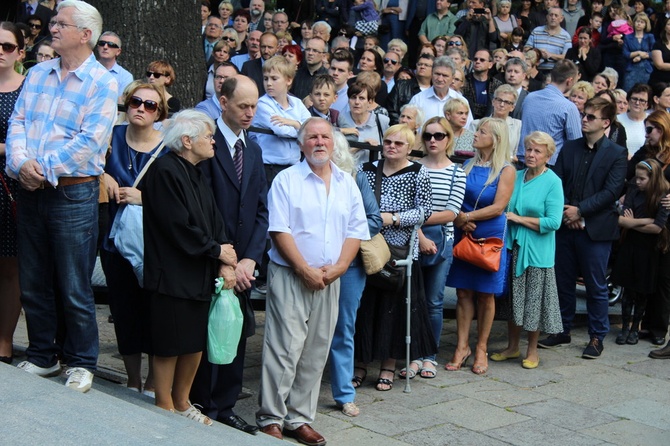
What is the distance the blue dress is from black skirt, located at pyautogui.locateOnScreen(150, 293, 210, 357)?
3056 millimetres

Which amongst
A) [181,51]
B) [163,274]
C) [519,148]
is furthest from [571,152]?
[163,274]

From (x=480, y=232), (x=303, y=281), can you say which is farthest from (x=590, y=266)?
(x=303, y=281)

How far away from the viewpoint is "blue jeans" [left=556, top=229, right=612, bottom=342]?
8.93 m

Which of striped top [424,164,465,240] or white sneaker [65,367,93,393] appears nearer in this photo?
white sneaker [65,367,93,393]

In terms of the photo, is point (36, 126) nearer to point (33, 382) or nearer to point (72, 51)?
point (72, 51)

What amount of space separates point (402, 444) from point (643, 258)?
153 inches

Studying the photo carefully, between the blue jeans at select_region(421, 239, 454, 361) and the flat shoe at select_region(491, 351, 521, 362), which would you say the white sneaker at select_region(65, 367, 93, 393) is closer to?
the blue jeans at select_region(421, 239, 454, 361)

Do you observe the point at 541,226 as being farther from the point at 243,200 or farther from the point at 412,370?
the point at 243,200

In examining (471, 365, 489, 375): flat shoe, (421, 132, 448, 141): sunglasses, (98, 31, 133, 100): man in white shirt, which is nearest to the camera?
(421, 132, 448, 141): sunglasses

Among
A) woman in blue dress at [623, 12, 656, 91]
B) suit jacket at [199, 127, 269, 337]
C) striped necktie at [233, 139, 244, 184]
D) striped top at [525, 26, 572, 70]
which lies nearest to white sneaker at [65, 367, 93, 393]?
suit jacket at [199, 127, 269, 337]

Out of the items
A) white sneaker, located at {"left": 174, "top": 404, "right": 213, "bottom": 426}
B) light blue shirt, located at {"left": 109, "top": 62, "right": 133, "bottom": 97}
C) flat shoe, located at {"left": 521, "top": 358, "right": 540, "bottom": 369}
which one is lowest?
flat shoe, located at {"left": 521, "top": 358, "right": 540, "bottom": 369}

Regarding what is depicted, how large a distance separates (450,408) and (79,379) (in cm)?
255

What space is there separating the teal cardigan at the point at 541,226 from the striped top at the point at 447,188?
2.42ft

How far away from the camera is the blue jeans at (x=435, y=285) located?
8.06 metres
